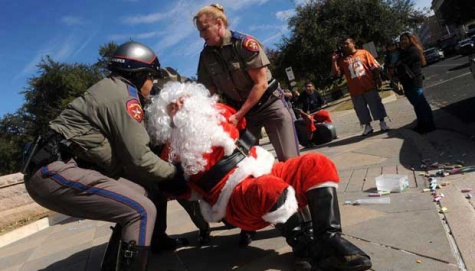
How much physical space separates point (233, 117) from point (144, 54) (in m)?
0.82

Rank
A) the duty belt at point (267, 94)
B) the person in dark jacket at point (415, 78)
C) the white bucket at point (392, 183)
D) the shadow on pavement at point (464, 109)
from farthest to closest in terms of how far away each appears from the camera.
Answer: the shadow on pavement at point (464, 109) < the person in dark jacket at point (415, 78) < the white bucket at point (392, 183) < the duty belt at point (267, 94)

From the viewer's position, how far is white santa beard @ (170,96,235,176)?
2.82 metres

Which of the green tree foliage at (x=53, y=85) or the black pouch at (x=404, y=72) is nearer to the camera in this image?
the black pouch at (x=404, y=72)

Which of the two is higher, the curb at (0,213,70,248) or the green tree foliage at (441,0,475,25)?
the green tree foliage at (441,0,475,25)

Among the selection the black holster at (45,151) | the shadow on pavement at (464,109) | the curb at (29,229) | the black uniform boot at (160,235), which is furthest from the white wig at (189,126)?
the curb at (29,229)

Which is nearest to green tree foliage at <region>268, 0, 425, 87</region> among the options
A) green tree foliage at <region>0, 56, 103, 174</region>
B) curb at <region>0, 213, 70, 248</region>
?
green tree foliage at <region>0, 56, 103, 174</region>

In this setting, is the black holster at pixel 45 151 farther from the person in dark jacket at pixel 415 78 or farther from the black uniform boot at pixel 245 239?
the person in dark jacket at pixel 415 78

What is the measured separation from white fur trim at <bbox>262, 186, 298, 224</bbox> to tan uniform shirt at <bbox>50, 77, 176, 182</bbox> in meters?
0.78

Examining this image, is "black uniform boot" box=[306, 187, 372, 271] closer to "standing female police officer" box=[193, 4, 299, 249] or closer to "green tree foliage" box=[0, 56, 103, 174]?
"standing female police officer" box=[193, 4, 299, 249]

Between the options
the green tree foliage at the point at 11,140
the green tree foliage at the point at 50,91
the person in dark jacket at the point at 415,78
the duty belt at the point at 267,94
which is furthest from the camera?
the green tree foliage at the point at 11,140

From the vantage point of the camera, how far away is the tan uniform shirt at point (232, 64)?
142 inches

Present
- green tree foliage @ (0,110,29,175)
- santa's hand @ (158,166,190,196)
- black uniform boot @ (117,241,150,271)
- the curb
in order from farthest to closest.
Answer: green tree foliage @ (0,110,29,175) < the curb < santa's hand @ (158,166,190,196) < black uniform boot @ (117,241,150,271)

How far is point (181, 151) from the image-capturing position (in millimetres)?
2900

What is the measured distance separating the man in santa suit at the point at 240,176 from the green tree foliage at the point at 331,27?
27.7 m
